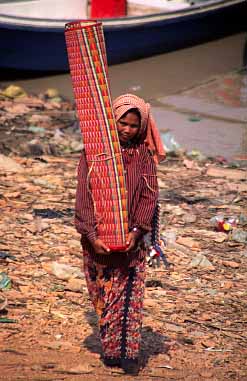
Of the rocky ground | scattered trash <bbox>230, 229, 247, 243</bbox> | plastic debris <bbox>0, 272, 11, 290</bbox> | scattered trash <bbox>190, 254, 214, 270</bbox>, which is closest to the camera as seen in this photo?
the rocky ground

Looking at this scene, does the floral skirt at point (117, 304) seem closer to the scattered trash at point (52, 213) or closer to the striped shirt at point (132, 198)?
the striped shirt at point (132, 198)

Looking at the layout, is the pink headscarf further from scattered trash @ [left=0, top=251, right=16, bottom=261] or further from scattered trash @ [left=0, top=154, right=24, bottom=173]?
scattered trash @ [left=0, top=154, right=24, bottom=173]

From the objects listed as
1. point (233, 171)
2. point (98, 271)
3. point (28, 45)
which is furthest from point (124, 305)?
point (28, 45)

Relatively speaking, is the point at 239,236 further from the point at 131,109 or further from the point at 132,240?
the point at 131,109

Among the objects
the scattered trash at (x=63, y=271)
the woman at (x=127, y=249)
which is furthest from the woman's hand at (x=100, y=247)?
the scattered trash at (x=63, y=271)

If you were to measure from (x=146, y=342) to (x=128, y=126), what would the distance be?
126 cm

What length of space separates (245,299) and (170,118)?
575 centimetres

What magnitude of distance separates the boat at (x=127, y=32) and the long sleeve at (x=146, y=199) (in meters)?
8.14

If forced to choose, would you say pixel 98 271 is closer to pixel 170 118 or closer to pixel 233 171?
pixel 233 171

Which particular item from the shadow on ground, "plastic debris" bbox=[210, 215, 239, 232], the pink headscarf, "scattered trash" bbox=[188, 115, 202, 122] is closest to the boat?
"scattered trash" bbox=[188, 115, 202, 122]

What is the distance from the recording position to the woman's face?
355 centimetres

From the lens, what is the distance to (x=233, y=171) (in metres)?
7.64

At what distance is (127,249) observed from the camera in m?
3.58

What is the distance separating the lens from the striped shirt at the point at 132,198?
363 cm
